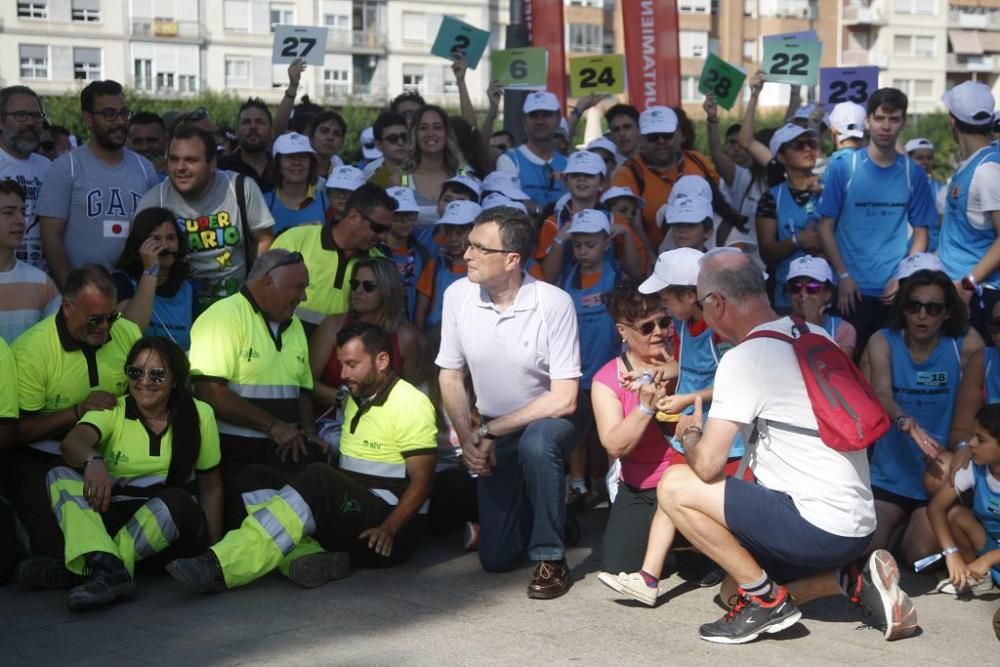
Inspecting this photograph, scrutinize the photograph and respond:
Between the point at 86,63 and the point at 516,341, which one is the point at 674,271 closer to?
the point at 516,341

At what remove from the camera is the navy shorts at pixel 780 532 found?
5449 mm

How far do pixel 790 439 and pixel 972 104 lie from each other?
3322 millimetres

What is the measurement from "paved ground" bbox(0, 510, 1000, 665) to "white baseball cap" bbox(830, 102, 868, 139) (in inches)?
130

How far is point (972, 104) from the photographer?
7824 mm

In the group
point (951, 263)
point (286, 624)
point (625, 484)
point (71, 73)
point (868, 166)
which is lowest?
point (286, 624)

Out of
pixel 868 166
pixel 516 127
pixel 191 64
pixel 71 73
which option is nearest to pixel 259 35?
pixel 191 64

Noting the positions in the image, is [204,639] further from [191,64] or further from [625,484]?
[191,64]

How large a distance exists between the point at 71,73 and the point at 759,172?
199 feet

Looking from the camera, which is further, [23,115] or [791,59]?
[791,59]

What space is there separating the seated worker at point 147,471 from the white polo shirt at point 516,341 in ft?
4.39

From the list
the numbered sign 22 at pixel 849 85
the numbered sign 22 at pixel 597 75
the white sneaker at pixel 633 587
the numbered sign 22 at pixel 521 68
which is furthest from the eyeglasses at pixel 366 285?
the numbered sign 22 at pixel 849 85

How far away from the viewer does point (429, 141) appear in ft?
30.9

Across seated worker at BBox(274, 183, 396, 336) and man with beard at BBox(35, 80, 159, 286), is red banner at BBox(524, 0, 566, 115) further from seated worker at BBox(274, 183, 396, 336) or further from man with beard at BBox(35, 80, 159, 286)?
man with beard at BBox(35, 80, 159, 286)

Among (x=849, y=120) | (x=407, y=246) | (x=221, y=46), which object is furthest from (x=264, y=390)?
(x=221, y=46)
